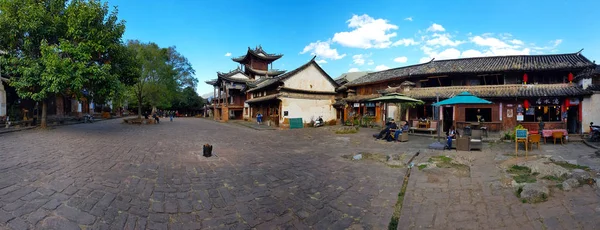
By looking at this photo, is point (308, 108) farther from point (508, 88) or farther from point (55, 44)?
point (55, 44)

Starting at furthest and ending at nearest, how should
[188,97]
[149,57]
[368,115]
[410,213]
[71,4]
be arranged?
[188,97] < [149,57] < [368,115] < [71,4] < [410,213]

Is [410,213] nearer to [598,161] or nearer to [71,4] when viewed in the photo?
[598,161]

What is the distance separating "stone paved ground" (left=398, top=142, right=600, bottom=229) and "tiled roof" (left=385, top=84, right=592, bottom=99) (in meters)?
11.2

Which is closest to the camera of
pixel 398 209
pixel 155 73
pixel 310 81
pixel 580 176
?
pixel 398 209

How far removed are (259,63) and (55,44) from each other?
2400 cm

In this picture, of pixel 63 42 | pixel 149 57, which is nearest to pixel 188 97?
pixel 149 57

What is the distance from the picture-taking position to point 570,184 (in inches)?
174

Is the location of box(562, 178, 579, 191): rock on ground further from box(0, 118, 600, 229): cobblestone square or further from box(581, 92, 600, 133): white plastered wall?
box(581, 92, 600, 133): white plastered wall

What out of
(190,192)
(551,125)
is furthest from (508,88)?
(190,192)

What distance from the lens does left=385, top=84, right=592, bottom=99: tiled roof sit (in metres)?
14.6

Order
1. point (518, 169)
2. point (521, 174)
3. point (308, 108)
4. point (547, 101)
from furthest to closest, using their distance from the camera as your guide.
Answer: point (308, 108)
point (547, 101)
point (518, 169)
point (521, 174)

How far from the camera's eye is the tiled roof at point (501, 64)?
1573 centimetres

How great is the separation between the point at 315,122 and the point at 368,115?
4.73 m

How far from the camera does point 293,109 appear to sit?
74.5ft
